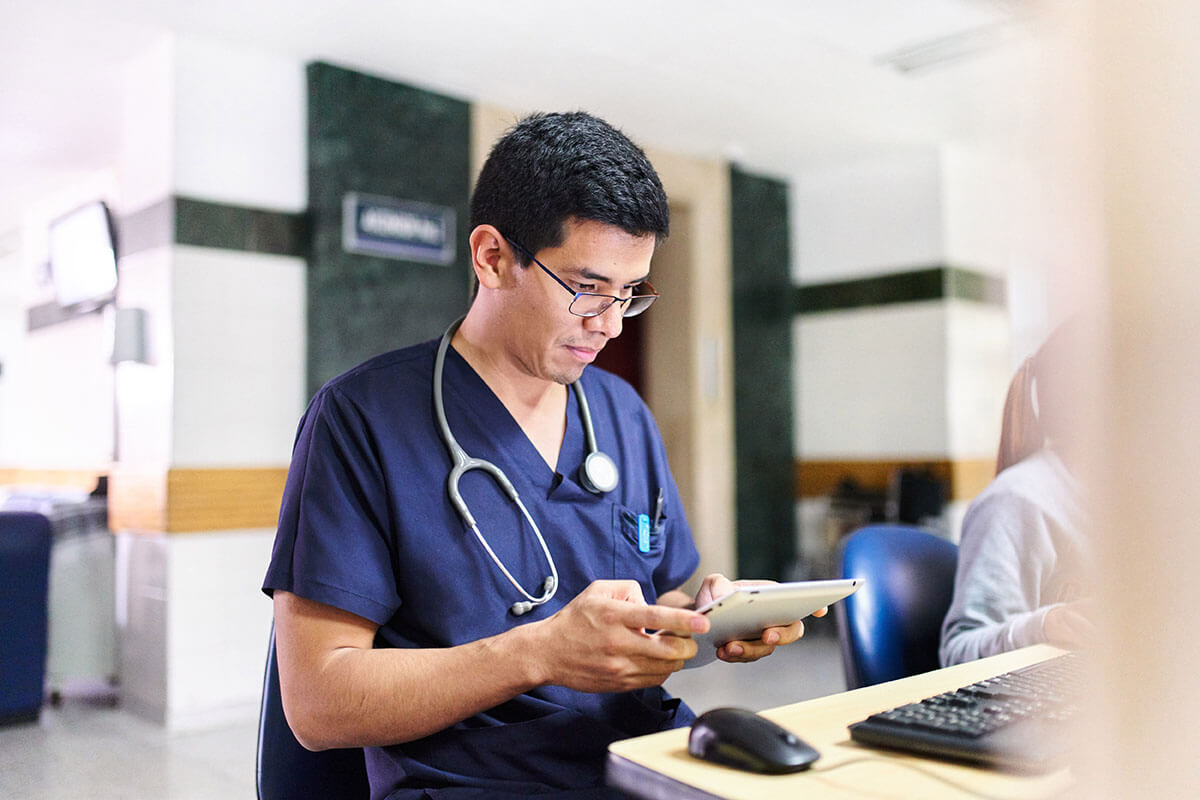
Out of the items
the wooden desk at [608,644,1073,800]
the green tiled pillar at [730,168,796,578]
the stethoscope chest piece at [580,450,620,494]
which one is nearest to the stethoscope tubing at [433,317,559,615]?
the stethoscope chest piece at [580,450,620,494]

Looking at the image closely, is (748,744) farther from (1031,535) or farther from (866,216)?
(866,216)

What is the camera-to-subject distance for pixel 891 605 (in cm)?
167

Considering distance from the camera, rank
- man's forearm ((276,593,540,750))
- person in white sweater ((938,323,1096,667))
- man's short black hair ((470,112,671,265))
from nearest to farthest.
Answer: person in white sweater ((938,323,1096,667)) < man's forearm ((276,593,540,750)) < man's short black hair ((470,112,671,265))

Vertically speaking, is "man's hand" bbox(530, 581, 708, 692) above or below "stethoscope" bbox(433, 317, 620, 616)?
below

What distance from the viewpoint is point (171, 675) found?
3779 mm

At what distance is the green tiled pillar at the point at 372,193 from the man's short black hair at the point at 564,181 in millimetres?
3014

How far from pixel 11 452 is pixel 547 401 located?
7.18m

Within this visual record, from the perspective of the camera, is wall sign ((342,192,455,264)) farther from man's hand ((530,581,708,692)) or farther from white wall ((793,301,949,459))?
man's hand ((530,581,708,692))

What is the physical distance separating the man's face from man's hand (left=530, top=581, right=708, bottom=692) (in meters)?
0.45

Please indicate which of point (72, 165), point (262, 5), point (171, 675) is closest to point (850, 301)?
point (262, 5)

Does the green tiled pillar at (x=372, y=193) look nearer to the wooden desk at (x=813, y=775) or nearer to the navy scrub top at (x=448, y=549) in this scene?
the navy scrub top at (x=448, y=549)

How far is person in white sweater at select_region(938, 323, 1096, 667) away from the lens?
0.27 m

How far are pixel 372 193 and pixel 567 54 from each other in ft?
3.56

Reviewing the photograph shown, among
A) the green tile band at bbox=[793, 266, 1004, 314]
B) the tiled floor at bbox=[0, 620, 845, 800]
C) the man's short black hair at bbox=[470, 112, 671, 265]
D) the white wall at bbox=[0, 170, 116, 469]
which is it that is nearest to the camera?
the man's short black hair at bbox=[470, 112, 671, 265]
